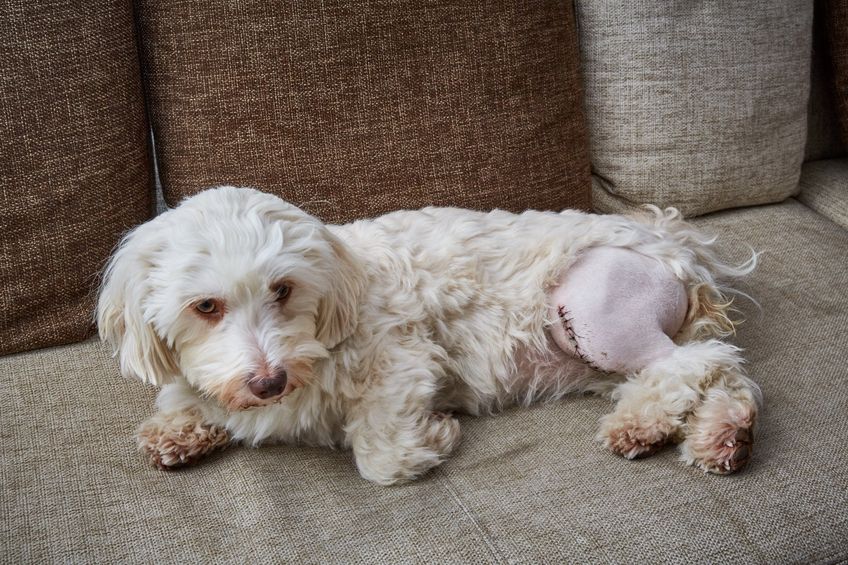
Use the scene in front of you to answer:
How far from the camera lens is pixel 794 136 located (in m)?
Result: 2.71

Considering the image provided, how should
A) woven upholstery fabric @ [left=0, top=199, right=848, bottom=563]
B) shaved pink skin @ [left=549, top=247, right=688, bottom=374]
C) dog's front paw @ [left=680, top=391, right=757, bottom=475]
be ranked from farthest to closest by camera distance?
shaved pink skin @ [left=549, top=247, right=688, bottom=374] < dog's front paw @ [left=680, top=391, right=757, bottom=475] < woven upholstery fabric @ [left=0, top=199, right=848, bottom=563]

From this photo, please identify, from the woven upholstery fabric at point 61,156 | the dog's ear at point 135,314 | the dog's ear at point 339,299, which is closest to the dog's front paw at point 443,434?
the dog's ear at point 339,299

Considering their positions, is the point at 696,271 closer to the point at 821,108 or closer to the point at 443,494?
the point at 443,494

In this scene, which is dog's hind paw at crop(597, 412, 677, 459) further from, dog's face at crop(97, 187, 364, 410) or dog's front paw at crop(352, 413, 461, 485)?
dog's face at crop(97, 187, 364, 410)

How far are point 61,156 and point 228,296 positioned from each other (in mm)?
763

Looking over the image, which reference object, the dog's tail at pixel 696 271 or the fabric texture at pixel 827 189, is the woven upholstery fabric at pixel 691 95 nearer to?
the fabric texture at pixel 827 189

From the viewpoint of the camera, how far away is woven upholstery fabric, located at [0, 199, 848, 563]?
59.3 inches

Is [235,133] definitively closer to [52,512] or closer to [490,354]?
[490,354]

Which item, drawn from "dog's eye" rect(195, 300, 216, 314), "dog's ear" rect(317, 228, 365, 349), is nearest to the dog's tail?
"dog's ear" rect(317, 228, 365, 349)

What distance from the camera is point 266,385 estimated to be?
1531mm

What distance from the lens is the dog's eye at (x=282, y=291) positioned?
1.61m

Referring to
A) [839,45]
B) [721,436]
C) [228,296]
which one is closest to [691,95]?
[839,45]

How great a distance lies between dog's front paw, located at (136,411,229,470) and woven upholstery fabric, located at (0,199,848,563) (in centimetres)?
3

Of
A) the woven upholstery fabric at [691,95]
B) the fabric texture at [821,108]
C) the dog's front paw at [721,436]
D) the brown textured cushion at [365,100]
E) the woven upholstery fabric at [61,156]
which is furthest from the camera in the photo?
the fabric texture at [821,108]
